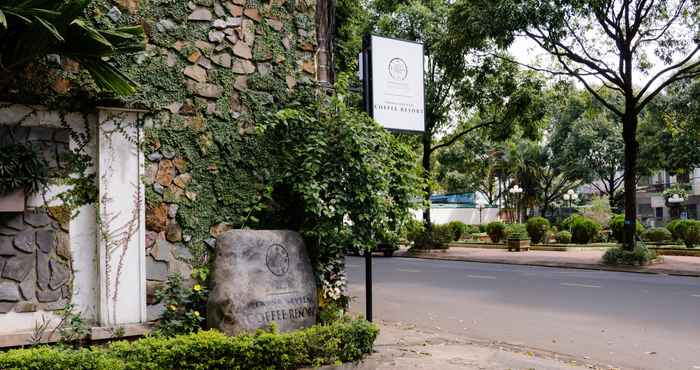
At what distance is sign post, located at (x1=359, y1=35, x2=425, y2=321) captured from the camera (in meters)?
7.05

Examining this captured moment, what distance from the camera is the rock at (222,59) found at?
6348 millimetres

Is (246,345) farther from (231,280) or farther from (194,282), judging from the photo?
(194,282)

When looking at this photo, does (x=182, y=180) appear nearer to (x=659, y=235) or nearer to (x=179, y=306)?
(x=179, y=306)

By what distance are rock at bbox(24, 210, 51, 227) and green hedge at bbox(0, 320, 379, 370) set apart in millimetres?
1082

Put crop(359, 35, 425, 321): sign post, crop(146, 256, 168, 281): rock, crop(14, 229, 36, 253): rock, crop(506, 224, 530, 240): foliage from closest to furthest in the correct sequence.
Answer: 1. crop(14, 229, 36, 253): rock
2. crop(146, 256, 168, 281): rock
3. crop(359, 35, 425, 321): sign post
4. crop(506, 224, 530, 240): foliage

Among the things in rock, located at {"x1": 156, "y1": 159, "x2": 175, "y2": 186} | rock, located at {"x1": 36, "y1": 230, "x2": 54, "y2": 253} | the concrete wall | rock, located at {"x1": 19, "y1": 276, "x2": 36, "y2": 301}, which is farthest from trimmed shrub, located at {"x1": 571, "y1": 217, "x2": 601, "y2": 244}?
rock, located at {"x1": 19, "y1": 276, "x2": 36, "y2": 301}

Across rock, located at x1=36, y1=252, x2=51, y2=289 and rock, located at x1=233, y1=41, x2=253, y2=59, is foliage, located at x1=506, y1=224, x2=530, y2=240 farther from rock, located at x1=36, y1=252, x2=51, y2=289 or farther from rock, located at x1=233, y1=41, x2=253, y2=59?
rock, located at x1=36, y1=252, x2=51, y2=289

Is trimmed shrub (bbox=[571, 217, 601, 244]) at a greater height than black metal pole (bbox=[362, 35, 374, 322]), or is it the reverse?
black metal pole (bbox=[362, 35, 374, 322])

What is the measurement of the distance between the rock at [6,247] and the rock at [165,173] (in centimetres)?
138

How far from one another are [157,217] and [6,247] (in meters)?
1.32

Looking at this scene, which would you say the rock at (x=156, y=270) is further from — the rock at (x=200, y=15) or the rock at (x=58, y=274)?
the rock at (x=200, y=15)

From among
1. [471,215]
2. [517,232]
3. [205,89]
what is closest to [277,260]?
[205,89]

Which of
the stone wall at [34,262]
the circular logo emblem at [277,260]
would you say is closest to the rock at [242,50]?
→ the circular logo emblem at [277,260]

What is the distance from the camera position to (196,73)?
622 cm
